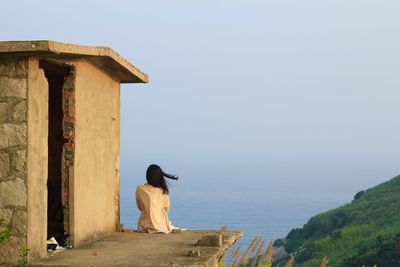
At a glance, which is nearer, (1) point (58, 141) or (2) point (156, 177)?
(2) point (156, 177)

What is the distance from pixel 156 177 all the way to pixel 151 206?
1.51 ft

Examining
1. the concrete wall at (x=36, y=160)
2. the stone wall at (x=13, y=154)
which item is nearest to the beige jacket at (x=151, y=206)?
the concrete wall at (x=36, y=160)

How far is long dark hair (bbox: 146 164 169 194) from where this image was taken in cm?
1381

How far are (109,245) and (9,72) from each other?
3.09 meters

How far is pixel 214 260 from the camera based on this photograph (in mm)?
11148

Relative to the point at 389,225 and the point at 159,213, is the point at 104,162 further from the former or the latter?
the point at 389,225

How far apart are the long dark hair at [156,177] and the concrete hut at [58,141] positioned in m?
0.60

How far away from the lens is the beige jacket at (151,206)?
1395 centimetres

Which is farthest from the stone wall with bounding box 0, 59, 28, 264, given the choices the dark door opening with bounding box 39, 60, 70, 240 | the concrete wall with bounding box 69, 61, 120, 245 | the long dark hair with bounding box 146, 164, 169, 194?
the long dark hair with bounding box 146, 164, 169, 194

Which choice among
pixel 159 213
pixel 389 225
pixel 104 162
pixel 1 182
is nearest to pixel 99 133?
pixel 104 162

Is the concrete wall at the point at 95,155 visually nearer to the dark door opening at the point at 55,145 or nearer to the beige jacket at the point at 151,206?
the beige jacket at the point at 151,206

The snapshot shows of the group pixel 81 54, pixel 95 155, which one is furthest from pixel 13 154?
pixel 95 155

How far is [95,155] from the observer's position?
12930 millimetres

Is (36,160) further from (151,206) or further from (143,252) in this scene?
(151,206)
